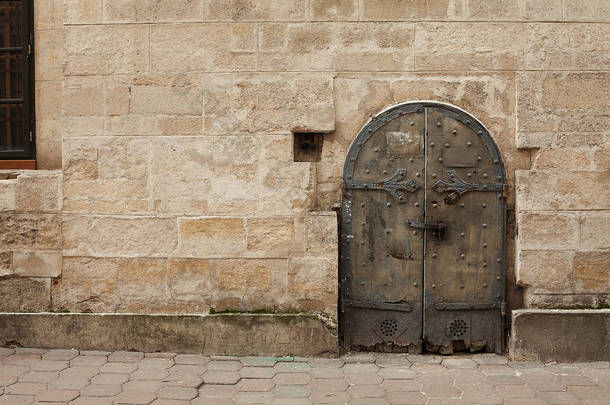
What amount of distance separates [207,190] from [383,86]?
149 cm

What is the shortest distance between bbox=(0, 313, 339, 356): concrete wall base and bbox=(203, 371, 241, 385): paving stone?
0.33m

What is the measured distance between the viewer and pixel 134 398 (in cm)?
358

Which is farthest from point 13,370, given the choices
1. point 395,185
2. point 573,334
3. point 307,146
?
point 573,334

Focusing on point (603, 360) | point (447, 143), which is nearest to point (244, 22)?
point (447, 143)

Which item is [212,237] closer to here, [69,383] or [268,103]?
[268,103]

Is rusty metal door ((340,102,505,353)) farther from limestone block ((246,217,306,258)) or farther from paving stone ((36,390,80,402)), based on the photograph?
paving stone ((36,390,80,402))

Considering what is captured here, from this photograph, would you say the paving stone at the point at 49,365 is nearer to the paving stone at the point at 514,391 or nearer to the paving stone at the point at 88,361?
the paving stone at the point at 88,361

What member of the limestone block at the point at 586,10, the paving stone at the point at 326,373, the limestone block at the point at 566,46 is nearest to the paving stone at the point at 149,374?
the paving stone at the point at 326,373

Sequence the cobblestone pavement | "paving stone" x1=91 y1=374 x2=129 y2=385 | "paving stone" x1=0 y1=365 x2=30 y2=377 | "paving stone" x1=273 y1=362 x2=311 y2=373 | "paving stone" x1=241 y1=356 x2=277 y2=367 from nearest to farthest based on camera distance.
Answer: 1. the cobblestone pavement
2. "paving stone" x1=91 y1=374 x2=129 y2=385
3. "paving stone" x1=0 y1=365 x2=30 y2=377
4. "paving stone" x1=273 y1=362 x2=311 y2=373
5. "paving stone" x1=241 y1=356 x2=277 y2=367

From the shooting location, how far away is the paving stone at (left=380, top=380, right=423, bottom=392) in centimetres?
376

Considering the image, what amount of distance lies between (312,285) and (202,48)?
190cm

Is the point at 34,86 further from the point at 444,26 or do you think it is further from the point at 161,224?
the point at 444,26

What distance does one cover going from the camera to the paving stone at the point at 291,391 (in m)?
3.65

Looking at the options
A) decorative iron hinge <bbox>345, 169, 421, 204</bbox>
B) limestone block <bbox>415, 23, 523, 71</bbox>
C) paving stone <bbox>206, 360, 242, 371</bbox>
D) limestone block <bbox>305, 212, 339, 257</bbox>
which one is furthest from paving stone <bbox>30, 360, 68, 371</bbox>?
limestone block <bbox>415, 23, 523, 71</bbox>
